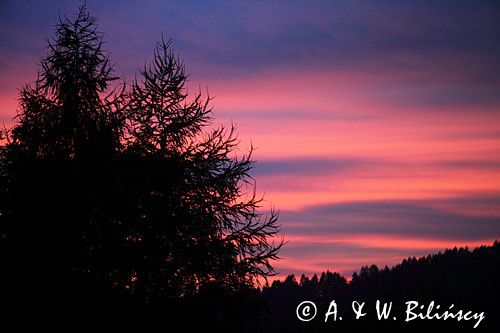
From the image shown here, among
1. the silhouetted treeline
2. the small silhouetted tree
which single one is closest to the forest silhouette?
the small silhouetted tree

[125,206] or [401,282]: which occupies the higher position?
[401,282]

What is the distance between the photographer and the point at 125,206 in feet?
50.4

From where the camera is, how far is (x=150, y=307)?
12766 mm

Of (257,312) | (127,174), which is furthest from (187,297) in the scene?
(127,174)

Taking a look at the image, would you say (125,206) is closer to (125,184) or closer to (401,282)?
(125,184)

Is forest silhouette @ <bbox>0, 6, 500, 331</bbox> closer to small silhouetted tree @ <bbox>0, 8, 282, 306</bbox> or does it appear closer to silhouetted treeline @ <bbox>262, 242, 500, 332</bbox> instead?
small silhouetted tree @ <bbox>0, 8, 282, 306</bbox>

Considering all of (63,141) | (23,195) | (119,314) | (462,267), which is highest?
(462,267)

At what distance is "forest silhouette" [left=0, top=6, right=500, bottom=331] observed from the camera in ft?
40.2

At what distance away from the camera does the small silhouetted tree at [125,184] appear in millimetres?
14375

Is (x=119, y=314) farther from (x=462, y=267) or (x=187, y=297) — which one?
(x=462, y=267)

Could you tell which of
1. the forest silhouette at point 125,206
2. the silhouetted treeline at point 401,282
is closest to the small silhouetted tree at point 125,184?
the forest silhouette at point 125,206

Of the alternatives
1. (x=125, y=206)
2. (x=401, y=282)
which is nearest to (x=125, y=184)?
(x=125, y=206)

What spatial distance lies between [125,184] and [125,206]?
79cm

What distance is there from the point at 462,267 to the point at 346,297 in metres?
27.4
